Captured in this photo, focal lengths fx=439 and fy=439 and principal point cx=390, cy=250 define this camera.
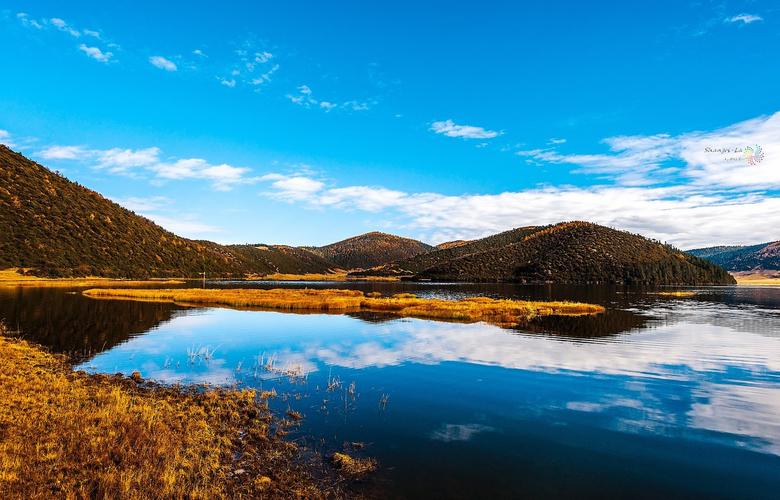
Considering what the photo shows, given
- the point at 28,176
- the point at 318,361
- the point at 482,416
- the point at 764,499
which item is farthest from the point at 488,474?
the point at 28,176

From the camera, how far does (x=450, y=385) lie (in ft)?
94.1

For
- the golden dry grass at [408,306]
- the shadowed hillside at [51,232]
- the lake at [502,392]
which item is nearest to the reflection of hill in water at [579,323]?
the lake at [502,392]

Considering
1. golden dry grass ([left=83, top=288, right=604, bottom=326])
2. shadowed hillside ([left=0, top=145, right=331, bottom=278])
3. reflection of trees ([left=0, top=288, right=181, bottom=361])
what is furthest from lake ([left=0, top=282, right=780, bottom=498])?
shadowed hillside ([left=0, top=145, right=331, bottom=278])

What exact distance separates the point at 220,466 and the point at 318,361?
2101 cm

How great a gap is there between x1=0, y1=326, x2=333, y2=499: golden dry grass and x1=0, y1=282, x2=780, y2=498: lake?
238 centimetres

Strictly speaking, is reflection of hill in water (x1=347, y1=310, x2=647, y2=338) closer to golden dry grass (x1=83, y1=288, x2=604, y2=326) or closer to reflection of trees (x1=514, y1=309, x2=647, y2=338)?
reflection of trees (x1=514, y1=309, x2=647, y2=338)

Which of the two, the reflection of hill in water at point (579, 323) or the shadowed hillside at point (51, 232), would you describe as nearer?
the reflection of hill in water at point (579, 323)

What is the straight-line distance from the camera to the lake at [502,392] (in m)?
15.7

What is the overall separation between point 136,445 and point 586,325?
56528mm

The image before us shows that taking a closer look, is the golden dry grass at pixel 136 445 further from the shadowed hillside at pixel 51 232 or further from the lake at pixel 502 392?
the shadowed hillside at pixel 51 232

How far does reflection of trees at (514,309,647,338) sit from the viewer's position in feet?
174

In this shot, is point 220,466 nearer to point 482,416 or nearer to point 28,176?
point 482,416

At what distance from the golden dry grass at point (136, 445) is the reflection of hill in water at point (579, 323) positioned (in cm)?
4152

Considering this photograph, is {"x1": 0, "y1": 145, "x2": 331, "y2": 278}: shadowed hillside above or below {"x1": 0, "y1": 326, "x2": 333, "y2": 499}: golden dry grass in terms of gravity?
above
